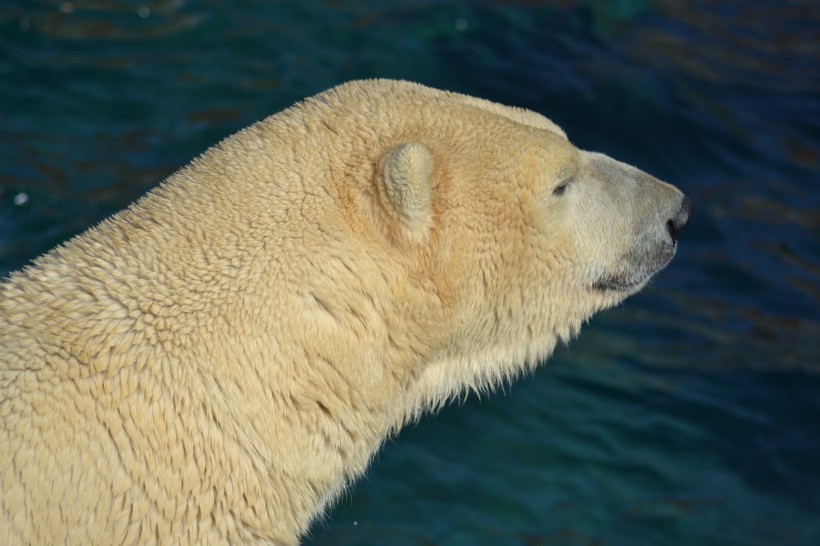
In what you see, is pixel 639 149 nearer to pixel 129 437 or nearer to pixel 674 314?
pixel 674 314

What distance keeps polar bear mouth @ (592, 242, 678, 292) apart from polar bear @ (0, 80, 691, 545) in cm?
40

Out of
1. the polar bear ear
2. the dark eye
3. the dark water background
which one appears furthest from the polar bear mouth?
the dark water background

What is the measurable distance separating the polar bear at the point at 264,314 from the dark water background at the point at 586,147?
74.0 inches

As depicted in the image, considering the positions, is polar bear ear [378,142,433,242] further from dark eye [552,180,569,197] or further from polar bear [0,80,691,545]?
dark eye [552,180,569,197]

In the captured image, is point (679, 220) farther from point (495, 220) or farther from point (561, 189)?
point (495, 220)

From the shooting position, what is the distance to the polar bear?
94.3 inches

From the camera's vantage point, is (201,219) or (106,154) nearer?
(201,219)

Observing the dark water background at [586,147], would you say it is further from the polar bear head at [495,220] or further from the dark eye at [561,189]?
the dark eye at [561,189]

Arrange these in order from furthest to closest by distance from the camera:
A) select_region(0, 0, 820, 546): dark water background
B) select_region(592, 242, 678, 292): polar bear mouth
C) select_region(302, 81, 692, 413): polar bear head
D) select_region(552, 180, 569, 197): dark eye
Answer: select_region(0, 0, 820, 546): dark water background < select_region(592, 242, 678, 292): polar bear mouth < select_region(552, 180, 569, 197): dark eye < select_region(302, 81, 692, 413): polar bear head

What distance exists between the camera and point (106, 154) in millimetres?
6238

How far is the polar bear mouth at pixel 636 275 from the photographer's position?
11.0 feet

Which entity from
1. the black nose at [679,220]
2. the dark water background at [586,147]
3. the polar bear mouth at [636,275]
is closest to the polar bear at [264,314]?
the polar bear mouth at [636,275]

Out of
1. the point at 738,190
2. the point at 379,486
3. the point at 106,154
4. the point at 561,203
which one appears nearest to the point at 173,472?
the point at 561,203

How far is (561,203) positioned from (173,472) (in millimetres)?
1406
